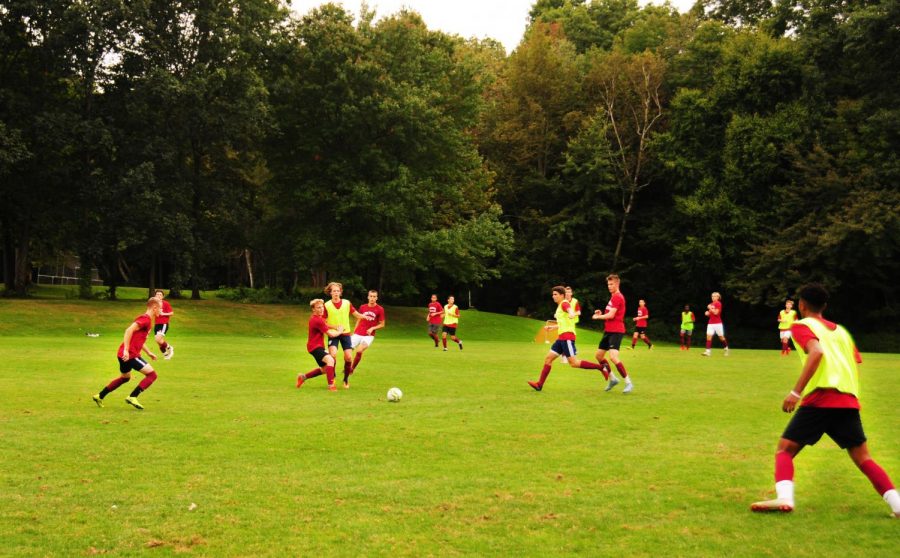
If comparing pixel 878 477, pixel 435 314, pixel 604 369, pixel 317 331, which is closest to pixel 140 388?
pixel 317 331

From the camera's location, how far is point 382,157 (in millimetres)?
47906

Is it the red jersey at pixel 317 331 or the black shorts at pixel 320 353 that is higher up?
the red jersey at pixel 317 331

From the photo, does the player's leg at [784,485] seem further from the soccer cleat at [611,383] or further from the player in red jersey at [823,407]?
the soccer cleat at [611,383]

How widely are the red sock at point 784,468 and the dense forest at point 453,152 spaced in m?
38.0

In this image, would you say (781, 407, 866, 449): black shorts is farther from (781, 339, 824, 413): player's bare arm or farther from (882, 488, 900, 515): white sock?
(882, 488, 900, 515): white sock

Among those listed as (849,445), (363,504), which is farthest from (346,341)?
(849,445)

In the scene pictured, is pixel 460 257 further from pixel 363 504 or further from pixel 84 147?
pixel 363 504

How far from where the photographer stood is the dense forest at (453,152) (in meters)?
42.2

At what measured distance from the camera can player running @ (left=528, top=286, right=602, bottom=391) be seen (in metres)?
16.6

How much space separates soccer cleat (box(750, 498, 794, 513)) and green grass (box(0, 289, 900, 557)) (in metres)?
0.13

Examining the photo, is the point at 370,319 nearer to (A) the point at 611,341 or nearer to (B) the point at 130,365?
(A) the point at 611,341

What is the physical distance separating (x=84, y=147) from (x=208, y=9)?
9.59 metres

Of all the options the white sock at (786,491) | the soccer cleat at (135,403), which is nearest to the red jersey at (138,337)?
the soccer cleat at (135,403)

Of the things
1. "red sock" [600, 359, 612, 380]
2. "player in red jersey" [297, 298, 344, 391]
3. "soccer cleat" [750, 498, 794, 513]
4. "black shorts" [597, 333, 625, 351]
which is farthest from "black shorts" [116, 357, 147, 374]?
"soccer cleat" [750, 498, 794, 513]
